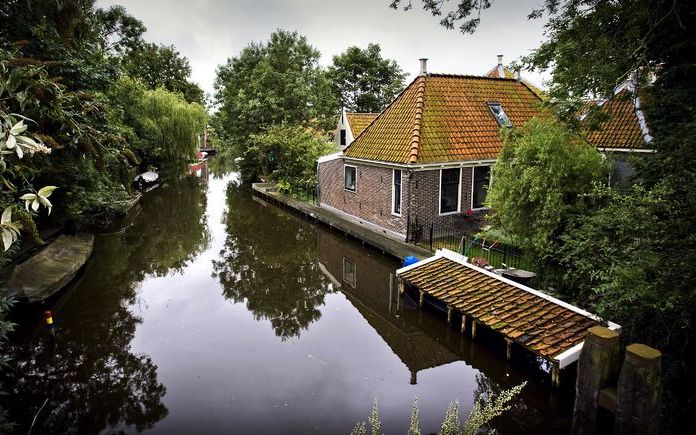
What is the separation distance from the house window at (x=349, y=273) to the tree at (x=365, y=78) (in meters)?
31.4

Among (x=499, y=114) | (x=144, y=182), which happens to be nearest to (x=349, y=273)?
(x=499, y=114)

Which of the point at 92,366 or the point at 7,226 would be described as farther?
the point at 92,366

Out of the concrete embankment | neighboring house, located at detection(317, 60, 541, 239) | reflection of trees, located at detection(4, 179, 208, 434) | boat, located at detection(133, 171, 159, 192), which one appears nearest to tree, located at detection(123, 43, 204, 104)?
boat, located at detection(133, 171, 159, 192)

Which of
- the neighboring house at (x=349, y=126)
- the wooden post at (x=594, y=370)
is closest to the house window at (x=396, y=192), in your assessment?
the wooden post at (x=594, y=370)

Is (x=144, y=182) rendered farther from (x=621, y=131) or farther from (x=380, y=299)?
(x=621, y=131)

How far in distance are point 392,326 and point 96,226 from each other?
15131 millimetres

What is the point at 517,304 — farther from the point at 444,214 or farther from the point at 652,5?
the point at 444,214

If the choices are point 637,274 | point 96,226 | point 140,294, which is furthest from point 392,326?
point 96,226

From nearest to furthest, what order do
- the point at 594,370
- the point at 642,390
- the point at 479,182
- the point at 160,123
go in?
the point at 642,390, the point at 594,370, the point at 479,182, the point at 160,123

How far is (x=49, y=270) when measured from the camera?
1133 cm

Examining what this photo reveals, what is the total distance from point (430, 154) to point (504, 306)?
7575 millimetres

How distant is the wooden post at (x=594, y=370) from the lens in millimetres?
3795

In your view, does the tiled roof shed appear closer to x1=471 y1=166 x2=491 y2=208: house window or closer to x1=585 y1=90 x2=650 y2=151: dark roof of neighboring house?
x1=471 y1=166 x2=491 y2=208: house window

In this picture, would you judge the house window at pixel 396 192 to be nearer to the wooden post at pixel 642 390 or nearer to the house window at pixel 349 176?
the house window at pixel 349 176
